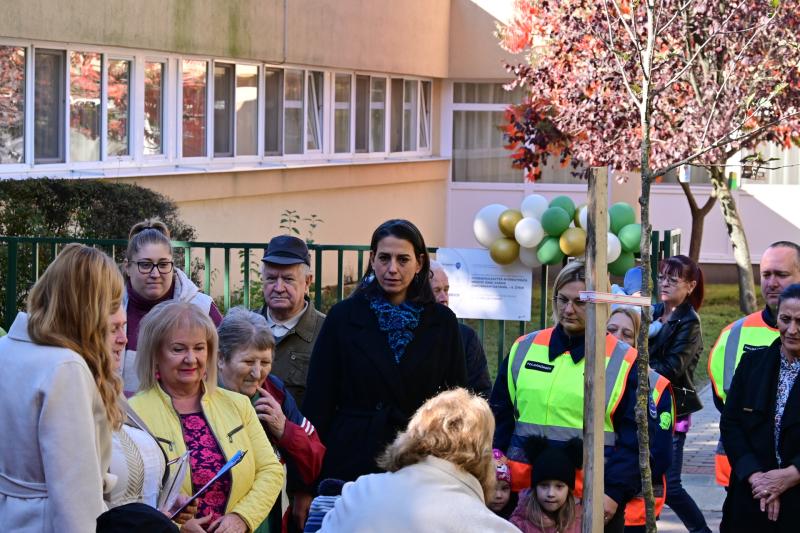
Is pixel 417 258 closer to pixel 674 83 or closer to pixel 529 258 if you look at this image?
pixel 529 258

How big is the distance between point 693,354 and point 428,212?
50.8ft

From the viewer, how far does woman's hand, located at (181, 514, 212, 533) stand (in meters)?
4.70

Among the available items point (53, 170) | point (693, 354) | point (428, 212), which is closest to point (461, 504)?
point (693, 354)

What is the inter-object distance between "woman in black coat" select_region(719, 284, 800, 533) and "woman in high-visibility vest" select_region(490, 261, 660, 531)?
58 cm

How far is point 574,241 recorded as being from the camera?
9.20 metres

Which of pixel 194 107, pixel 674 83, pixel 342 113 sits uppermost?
pixel 342 113

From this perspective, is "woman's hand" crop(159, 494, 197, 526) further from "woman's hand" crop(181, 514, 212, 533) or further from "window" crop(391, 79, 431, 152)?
"window" crop(391, 79, 431, 152)

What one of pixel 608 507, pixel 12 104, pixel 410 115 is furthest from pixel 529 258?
pixel 410 115

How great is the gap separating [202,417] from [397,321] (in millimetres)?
941

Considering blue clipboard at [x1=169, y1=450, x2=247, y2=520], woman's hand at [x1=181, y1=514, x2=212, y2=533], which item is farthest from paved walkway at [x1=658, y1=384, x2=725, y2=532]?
blue clipboard at [x1=169, y1=450, x2=247, y2=520]

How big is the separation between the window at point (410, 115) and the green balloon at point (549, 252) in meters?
13.2

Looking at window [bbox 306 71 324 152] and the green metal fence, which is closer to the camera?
the green metal fence

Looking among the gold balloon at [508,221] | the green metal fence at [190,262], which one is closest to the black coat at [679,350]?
the green metal fence at [190,262]

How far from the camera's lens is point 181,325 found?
4980 mm
